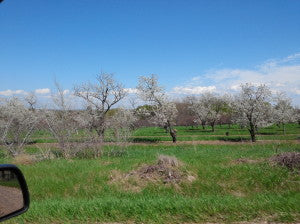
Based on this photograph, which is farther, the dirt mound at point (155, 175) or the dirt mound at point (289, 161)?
the dirt mound at point (289, 161)

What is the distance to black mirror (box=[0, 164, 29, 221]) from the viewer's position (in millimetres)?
2314

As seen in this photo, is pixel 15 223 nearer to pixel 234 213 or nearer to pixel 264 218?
pixel 234 213

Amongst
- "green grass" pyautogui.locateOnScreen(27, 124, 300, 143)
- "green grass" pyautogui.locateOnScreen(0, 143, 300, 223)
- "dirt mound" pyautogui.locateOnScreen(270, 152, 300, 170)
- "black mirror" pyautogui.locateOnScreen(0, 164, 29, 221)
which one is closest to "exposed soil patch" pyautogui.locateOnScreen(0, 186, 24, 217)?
"black mirror" pyautogui.locateOnScreen(0, 164, 29, 221)

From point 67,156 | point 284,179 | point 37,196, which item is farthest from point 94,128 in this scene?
point 284,179

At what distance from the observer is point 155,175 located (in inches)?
436

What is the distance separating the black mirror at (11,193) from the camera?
231 cm

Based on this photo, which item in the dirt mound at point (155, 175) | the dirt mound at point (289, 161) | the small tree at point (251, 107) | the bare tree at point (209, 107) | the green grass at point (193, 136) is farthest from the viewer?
the bare tree at point (209, 107)

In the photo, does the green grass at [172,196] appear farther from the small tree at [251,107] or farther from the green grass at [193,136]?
the small tree at [251,107]

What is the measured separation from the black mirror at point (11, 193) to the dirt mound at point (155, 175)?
308 inches

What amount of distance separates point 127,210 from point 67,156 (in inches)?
463

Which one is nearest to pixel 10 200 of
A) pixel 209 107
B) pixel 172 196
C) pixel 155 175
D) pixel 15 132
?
pixel 172 196

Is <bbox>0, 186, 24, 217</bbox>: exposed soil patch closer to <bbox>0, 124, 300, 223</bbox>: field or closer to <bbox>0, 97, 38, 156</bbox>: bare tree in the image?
<bbox>0, 124, 300, 223</bbox>: field

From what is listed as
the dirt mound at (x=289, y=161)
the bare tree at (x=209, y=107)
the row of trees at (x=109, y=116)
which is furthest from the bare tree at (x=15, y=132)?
the bare tree at (x=209, y=107)

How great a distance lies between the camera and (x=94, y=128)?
18047 millimetres
